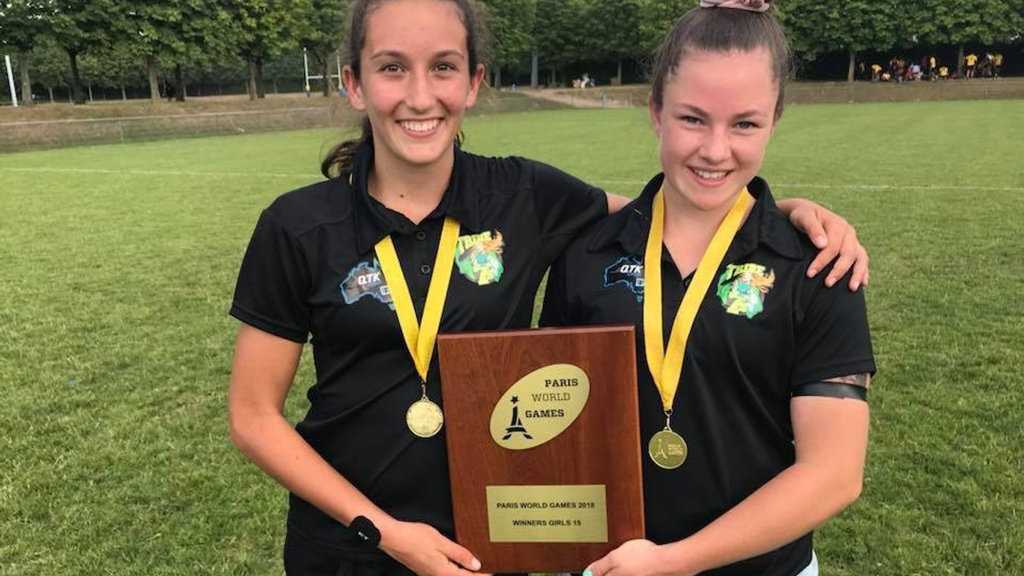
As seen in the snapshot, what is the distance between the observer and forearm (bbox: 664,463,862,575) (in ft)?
5.45

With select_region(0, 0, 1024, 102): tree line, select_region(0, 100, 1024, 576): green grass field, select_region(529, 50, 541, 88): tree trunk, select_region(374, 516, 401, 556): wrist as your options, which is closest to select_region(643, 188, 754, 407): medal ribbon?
select_region(374, 516, 401, 556): wrist

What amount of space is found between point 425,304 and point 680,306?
1.97 ft

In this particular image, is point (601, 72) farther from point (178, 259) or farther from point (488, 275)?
point (488, 275)

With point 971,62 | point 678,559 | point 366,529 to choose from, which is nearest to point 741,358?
point 678,559

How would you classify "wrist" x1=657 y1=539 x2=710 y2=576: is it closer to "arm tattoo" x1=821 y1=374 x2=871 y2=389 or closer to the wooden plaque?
the wooden plaque

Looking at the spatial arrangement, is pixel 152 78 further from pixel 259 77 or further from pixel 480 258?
pixel 480 258

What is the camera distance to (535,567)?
1.83 m

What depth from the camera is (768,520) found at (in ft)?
5.44

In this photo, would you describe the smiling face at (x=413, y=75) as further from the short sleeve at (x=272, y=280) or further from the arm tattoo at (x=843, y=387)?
the arm tattoo at (x=843, y=387)

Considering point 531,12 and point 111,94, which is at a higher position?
point 531,12

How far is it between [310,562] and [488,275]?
34.5 inches

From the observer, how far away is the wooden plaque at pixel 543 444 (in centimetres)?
168

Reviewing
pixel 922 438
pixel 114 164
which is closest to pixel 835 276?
pixel 922 438

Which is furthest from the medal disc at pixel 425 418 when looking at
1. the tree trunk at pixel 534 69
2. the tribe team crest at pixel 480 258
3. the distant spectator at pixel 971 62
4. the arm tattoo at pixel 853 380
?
the tree trunk at pixel 534 69
